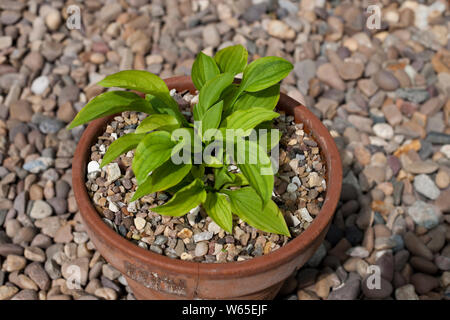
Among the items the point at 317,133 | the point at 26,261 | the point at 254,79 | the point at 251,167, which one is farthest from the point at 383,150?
the point at 26,261

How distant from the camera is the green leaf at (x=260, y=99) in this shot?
5.43 feet

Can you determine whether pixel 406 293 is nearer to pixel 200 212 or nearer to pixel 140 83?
pixel 200 212

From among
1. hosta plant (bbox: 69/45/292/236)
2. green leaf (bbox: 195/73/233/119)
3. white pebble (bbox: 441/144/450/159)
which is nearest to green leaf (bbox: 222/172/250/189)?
hosta plant (bbox: 69/45/292/236)

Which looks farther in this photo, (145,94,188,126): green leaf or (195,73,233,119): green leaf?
(145,94,188,126): green leaf

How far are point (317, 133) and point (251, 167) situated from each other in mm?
442

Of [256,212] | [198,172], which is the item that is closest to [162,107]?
[198,172]

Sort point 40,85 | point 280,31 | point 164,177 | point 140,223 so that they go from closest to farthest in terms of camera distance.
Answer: point 164,177 → point 140,223 → point 40,85 → point 280,31

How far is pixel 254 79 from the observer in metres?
1.58

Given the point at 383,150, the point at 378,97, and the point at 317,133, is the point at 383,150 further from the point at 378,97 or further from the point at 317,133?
the point at 317,133

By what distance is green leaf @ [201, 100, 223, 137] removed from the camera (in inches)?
58.2

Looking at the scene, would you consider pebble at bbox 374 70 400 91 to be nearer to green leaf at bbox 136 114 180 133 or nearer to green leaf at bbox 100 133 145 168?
green leaf at bbox 136 114 180 133

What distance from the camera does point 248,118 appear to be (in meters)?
1.49

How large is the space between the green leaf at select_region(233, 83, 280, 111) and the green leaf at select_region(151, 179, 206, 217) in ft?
1.00

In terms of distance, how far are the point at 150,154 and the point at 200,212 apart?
0.32m
